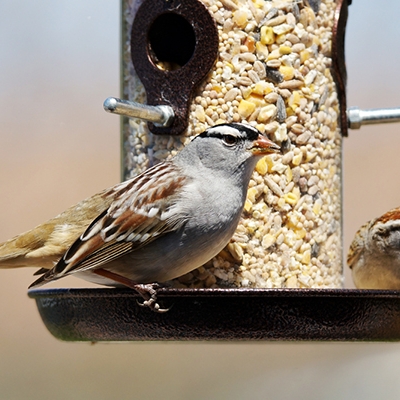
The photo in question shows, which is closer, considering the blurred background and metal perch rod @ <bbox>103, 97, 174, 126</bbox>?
metal perch rod @ <bbox>103, 97, 174, 126</bbox>

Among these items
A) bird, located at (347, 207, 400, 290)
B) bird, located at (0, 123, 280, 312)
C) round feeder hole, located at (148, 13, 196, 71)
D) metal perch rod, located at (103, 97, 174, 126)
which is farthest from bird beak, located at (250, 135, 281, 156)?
bird, located at (347, 207, 400, 290)

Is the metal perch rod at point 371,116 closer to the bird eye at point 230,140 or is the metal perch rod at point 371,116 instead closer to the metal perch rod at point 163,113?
the metal perch rod at point 163,113

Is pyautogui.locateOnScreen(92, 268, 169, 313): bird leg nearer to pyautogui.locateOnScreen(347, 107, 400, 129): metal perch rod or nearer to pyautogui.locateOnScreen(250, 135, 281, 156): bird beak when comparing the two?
pyautogui.locateOnScreen(250, 135, 281, 156): bird beak

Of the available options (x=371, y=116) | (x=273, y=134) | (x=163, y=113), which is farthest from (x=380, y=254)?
(x=163, y=113)

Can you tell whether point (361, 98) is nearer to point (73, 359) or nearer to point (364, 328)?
point (73, 359)

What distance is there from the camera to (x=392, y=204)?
618 centimetres

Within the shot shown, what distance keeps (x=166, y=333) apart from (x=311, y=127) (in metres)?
1.06

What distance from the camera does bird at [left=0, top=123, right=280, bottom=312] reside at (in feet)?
10.5

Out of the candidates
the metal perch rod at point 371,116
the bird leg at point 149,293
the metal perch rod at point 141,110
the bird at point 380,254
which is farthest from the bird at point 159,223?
the bird at point 380,254

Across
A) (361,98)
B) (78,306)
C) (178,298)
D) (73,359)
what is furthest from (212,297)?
(73,359)

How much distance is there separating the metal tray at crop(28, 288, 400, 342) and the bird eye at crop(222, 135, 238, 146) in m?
0.64

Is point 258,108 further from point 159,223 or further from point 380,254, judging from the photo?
point 380,254

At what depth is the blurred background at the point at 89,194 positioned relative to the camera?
6402 millimetres

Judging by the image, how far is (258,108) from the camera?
356 cm
